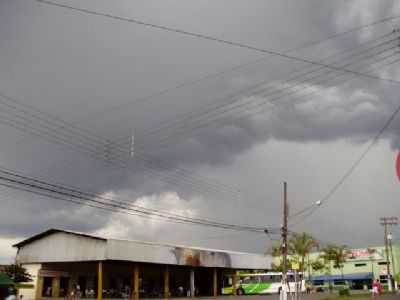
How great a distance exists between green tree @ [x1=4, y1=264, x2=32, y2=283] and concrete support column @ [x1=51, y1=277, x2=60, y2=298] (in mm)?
3589

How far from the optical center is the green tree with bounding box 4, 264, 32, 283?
154ft

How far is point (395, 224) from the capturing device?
7825cm

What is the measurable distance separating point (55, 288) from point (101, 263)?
9865 millimetres

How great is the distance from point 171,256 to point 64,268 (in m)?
12.0

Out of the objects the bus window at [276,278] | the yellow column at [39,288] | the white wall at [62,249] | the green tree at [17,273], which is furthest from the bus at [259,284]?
the green tree at [17,273]

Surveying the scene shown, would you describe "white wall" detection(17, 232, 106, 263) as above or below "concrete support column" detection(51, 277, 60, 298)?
above

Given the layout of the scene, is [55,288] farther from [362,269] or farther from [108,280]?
[362,269]

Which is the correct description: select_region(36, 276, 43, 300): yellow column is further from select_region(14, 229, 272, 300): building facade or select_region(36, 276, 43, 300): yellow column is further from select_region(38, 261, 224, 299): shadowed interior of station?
select_region(38, 261, 224, 299): shadowed interior of station

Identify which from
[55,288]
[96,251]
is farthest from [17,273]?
[96,251]

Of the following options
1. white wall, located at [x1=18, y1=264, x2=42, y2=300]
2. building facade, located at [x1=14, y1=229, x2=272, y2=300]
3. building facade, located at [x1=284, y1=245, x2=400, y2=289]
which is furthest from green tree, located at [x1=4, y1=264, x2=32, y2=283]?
building facade, located at [x1=284, y1=245, x2=400, y2=289]

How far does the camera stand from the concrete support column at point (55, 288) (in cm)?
5225

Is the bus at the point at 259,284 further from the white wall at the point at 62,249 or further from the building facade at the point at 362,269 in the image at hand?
the white wall at the point at 62,249

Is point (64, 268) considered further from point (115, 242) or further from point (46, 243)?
point (115, 242)

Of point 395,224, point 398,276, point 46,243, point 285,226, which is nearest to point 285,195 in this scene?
point 285,226
